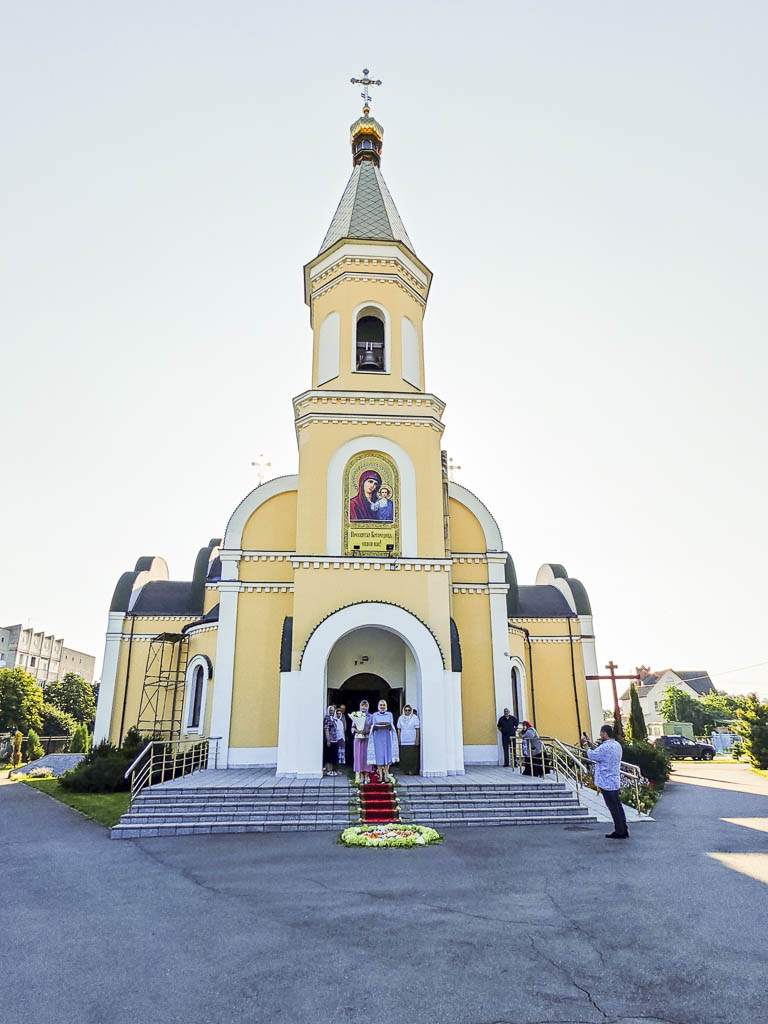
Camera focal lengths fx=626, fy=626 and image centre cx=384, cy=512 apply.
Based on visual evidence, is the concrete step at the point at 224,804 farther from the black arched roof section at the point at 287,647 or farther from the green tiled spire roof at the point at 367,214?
the green tiled spire roof at the point at 367,214

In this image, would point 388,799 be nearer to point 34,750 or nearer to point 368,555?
point 368,555

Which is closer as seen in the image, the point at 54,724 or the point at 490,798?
the point at 490,798

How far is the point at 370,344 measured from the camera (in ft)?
55.3

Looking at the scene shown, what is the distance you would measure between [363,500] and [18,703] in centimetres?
2987

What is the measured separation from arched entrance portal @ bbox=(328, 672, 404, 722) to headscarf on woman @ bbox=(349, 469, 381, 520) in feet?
13.0

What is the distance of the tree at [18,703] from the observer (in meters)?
34.2

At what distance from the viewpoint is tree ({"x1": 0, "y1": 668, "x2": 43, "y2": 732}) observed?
112 feet

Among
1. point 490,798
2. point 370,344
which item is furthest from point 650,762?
point 370,344

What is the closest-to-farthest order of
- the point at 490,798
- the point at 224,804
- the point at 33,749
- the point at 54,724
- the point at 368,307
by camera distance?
the point at 224,804 < the point at 490,798 < the point at 368,307 < the point at 33,749 < the point at 54,724

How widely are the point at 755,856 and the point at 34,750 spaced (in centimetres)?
3320

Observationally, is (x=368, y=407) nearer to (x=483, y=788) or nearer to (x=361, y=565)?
(x=361, y=565)

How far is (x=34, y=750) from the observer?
31422 mm

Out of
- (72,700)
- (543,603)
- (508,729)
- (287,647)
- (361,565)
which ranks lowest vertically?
(508,729)

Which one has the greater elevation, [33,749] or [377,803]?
[33,749]
